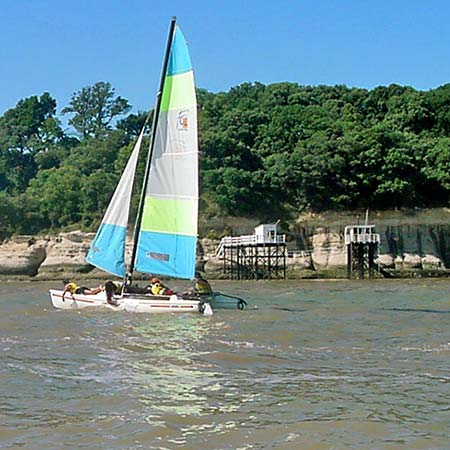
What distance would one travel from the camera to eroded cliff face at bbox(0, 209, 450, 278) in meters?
65.2

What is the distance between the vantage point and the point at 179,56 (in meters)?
28.4

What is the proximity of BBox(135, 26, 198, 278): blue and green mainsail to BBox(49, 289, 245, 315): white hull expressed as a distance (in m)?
1.45

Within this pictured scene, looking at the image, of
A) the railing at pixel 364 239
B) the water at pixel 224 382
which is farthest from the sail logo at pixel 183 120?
the railing at pixel 364 239

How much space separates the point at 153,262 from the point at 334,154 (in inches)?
1852

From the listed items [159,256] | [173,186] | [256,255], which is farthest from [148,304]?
[256,255]

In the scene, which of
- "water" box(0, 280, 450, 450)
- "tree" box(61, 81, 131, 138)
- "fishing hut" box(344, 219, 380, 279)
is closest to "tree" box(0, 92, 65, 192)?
"tree" box(61, 81, 131, 138)

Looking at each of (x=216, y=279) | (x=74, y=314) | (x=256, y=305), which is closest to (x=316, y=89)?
(x=216, y=279)

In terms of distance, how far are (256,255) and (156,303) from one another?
3636 centimetres

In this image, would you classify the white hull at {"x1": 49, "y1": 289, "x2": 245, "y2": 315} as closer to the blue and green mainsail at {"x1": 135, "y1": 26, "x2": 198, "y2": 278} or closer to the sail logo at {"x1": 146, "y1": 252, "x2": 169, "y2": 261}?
the blue and green mainsail at {"x1": 135, "y1": 26, "x2": 198, "y2": 278}

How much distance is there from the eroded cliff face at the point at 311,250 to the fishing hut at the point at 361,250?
1660mm

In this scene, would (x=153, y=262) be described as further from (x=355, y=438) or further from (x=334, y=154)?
(x=334, y=154)

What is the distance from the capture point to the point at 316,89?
94.4 meters

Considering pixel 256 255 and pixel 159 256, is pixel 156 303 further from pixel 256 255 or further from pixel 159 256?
pixel 256 255

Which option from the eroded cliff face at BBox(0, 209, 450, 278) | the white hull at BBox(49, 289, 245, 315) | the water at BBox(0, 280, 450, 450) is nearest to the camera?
the water at BBox(0, 280, 450, 450)
